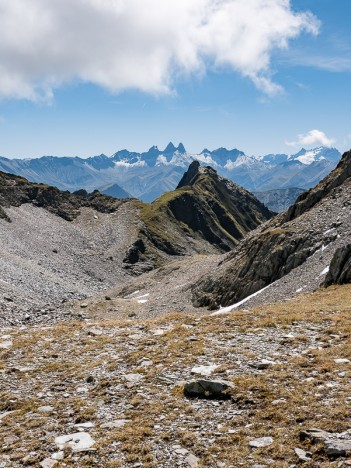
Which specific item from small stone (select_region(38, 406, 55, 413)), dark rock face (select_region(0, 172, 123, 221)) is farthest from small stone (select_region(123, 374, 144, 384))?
dark rock face (select_region(0, 172, 123, 221))

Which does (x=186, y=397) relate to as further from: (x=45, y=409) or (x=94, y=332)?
(x=94, y=332)

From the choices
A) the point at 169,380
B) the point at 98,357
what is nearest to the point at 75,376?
the point at 98,357

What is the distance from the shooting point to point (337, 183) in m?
70.2

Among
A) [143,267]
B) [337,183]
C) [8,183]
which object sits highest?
[8,183]

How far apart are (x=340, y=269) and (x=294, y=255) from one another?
15541 mm

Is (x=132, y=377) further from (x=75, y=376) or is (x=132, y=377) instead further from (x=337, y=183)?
(x=337, y=183)

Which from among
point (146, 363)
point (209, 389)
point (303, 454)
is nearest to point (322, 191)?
point (146, 363)

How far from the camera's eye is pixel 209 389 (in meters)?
14.9

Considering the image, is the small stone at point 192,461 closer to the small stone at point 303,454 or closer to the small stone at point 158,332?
the small stone at point 303,454

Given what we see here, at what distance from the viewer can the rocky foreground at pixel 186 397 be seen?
11281mm

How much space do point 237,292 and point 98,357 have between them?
39405mm

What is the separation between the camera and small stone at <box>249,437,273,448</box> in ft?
36.9

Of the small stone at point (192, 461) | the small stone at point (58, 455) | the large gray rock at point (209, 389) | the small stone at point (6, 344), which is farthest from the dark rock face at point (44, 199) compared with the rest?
the small stone at point (192, 461)

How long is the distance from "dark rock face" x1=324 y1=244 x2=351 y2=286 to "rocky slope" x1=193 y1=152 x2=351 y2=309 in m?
2.65
